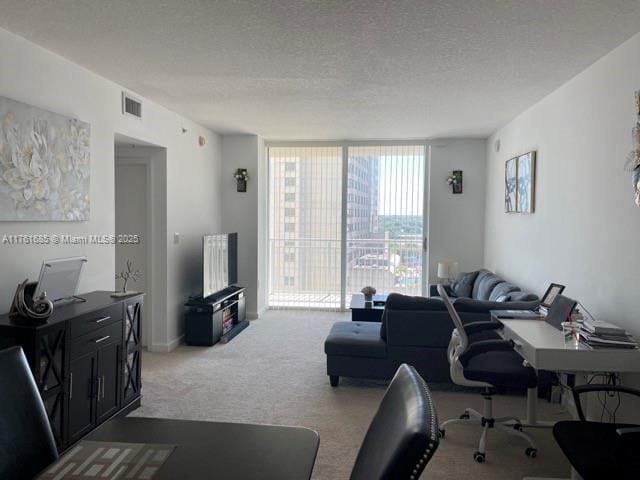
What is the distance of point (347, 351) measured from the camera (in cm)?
429

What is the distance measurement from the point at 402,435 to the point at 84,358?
277 centimetres

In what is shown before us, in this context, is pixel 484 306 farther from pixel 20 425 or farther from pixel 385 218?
pixel 385 218

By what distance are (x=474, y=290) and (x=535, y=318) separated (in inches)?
102

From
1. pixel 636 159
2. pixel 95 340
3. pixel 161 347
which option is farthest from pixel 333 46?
pixel 161 347

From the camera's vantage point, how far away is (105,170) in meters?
4.14

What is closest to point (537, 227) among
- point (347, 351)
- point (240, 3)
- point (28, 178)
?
point (347, 351)

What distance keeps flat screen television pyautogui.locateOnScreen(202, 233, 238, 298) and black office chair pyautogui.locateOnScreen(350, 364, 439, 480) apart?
14.7 ft

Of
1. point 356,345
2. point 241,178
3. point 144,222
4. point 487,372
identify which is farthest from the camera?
point 241,178

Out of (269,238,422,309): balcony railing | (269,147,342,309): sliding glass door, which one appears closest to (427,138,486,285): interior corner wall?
(269,238,422,309): balcony railing

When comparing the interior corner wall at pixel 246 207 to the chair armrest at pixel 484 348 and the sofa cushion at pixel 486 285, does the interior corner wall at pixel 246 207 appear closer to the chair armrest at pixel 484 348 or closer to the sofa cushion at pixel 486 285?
the sofa cushion at pixel 486 285

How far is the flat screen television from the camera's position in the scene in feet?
18.4

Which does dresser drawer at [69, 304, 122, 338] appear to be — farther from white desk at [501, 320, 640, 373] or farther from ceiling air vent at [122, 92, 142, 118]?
white desk at [501, 320, 640, 373]

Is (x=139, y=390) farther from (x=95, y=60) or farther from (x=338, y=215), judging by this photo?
(x=338, y=215)

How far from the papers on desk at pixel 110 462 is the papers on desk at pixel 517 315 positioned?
2.68m
